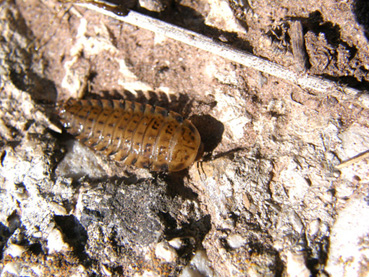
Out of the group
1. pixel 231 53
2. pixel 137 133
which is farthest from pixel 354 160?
pixel 137 133

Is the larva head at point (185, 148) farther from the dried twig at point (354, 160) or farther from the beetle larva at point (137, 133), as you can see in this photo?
the dried twig at point (354, 160)

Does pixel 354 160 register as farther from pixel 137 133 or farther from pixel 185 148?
pixel 137 133

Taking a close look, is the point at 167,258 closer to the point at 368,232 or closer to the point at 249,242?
the point at 249,242

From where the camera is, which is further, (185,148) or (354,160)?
(185,148)

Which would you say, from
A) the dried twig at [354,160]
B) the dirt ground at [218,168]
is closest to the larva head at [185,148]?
the dirt ground at [218,168]

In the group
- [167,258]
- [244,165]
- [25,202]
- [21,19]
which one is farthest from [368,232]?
[21,19]

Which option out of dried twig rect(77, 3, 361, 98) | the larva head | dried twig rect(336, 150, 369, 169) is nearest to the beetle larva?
the larva head
